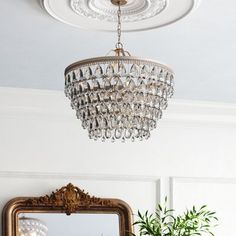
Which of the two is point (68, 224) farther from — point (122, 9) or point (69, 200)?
point (122, 9)

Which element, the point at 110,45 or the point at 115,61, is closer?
the point at 115,61

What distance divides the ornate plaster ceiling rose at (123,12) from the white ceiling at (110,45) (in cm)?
8

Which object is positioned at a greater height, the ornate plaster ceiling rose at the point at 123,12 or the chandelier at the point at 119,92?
the ornate plaster ceiling rose at the point at 123,12

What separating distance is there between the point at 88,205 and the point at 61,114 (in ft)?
2.57

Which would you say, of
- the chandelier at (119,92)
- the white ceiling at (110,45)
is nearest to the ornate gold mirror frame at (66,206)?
the white ceiling at (110,45)

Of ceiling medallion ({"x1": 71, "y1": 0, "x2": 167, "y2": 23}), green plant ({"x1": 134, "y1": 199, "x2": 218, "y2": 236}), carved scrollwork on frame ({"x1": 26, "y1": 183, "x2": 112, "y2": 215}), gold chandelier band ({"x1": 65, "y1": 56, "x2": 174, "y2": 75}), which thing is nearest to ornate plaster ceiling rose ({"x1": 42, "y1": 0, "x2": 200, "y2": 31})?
ceiling medallion ({"x1": 71, "y1": 0, "x2": 167, "y2": 23})

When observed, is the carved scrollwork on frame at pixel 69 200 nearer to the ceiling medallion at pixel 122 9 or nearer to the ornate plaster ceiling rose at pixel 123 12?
the ornate plaster ceiling rose at pixel 123 12

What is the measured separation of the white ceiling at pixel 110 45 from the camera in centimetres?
327

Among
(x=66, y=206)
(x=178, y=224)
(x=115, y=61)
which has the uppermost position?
(x=115, y=61)

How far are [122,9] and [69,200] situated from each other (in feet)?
7.04

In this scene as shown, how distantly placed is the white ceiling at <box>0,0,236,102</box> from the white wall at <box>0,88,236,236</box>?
0.39m

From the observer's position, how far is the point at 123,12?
3182 millimetres

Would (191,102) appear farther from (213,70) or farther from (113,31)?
(113,31)

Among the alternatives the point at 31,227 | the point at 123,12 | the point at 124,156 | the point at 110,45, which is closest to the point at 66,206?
the point at 31,227
